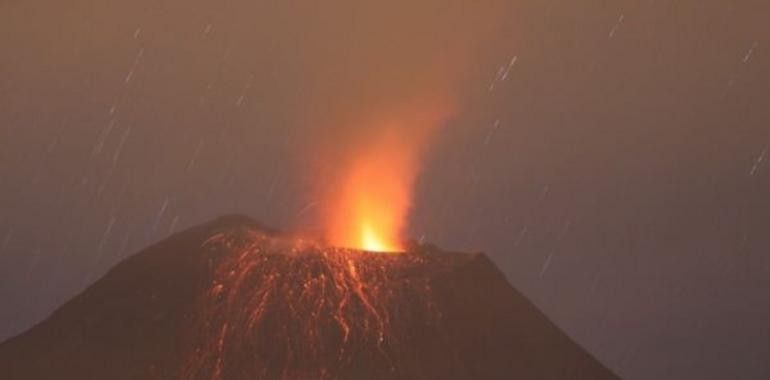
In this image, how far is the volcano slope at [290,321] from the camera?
61.1m

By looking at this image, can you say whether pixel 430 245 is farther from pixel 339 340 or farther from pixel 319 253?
pixel 339 340

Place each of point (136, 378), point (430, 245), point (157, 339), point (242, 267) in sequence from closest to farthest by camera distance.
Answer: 1. point (136, 378)
2. point (157, 339)
3. point (242, 267)
4. point (430, 245)

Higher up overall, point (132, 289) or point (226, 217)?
point (226, 217)

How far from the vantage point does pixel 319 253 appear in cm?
6844

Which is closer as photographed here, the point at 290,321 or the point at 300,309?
the point at 290,321

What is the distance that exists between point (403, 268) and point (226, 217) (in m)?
12.7

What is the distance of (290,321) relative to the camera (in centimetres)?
6338

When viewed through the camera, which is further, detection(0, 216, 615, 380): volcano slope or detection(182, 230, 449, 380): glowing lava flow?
detection(0, 216, 615, 380): volcano slope

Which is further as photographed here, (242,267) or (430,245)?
(430,245)

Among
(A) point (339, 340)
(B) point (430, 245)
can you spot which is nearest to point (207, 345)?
(A) point (339, 340)

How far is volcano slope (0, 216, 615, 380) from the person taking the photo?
61125 millimetres

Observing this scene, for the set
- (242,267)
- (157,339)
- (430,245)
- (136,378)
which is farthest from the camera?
(430,245)

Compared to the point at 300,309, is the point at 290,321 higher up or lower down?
lower down

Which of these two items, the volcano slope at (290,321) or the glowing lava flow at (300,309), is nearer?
the glowing lava flow at (300,309)
